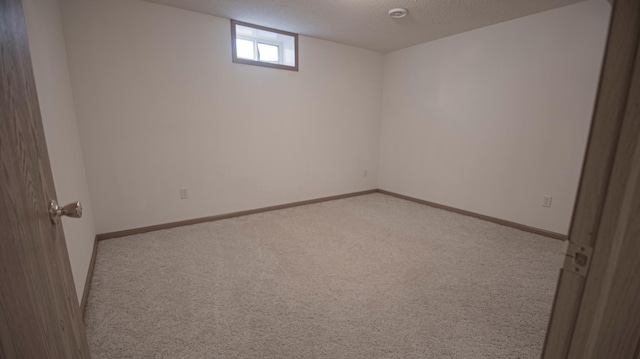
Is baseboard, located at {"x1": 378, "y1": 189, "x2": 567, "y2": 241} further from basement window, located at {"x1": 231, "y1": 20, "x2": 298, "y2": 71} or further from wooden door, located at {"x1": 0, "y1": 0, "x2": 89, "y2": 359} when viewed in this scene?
wooden door, located at {"x1": 0, "y1": 0, "x2": 89, "y2": 359}

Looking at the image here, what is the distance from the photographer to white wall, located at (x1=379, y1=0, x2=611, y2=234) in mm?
2549

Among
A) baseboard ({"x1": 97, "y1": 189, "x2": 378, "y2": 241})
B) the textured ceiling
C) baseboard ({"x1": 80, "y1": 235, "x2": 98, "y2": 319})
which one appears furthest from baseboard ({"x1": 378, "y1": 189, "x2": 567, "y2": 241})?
baseboard ({"x1": 80, "y1": 235, "x2": 98, "y2": 319})

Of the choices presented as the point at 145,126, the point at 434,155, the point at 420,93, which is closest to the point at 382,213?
the point at 434,155

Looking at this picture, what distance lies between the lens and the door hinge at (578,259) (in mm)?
478

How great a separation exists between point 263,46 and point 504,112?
301 cm

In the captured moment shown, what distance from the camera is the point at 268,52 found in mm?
3342

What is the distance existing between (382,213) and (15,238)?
11.2 feet

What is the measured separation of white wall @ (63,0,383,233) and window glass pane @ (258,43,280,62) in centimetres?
18

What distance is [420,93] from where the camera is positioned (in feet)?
12.6

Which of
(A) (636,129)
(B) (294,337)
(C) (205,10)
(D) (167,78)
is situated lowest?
(B) (294,337)

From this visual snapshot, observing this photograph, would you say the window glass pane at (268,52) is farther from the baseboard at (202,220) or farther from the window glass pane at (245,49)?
the baseboard at (202,220)

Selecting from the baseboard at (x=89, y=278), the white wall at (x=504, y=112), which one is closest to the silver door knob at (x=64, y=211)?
the baseboard at (x=89, y=278)

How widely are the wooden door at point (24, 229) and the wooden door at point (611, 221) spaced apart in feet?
3.38

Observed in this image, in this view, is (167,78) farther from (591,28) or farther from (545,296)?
(591,28)
